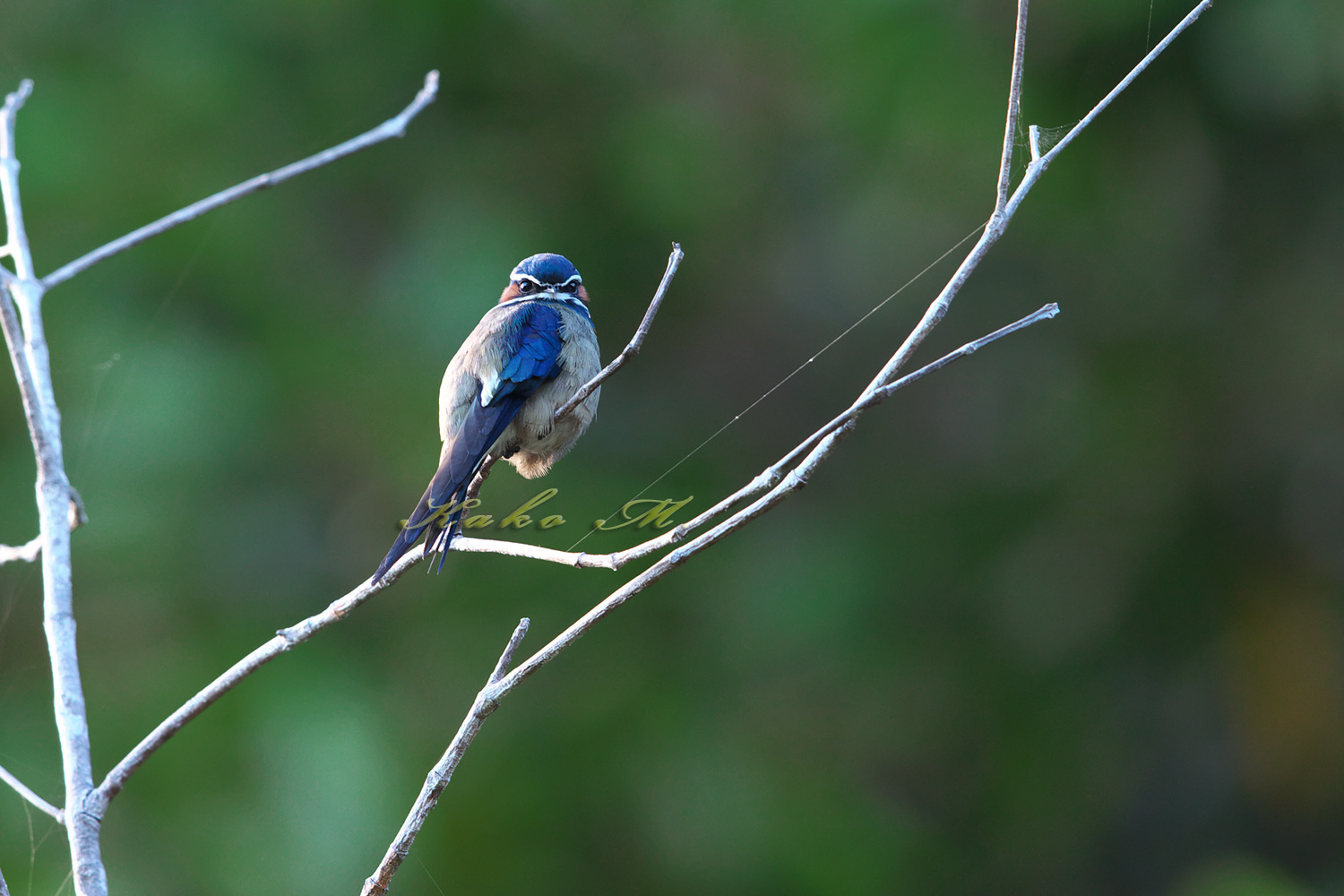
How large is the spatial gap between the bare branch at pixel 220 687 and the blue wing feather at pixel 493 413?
0.31ft

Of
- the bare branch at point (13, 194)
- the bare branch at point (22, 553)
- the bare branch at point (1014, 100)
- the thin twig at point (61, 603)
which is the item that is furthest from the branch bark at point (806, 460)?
the bare branch at point (13, 194)

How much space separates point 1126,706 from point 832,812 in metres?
2.40

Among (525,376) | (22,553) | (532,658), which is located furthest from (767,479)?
(22,553)

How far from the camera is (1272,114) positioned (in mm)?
6996

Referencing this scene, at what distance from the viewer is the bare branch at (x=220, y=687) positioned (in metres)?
1.55

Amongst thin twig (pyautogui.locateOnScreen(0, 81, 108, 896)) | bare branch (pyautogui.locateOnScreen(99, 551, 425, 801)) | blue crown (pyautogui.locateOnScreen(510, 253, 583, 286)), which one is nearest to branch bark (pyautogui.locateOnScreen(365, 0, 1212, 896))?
bare branch (pyautogui.locateOnScreen(99, 551, 425, 801))

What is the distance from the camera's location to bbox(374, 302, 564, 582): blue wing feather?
213 cm

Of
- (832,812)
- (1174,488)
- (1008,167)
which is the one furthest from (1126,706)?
(1008,167)

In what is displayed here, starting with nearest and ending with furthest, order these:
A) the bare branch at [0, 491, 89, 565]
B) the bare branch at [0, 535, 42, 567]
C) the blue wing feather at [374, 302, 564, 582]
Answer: the bare branch at [0, 491, 89, 565]
the bare branch at [0, 535, 42, 567]
the blue wing feather at [374, 302, 564, 582]

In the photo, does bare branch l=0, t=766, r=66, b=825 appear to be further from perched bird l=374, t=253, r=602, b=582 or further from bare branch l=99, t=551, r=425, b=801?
perched bird l=374, t=253, r=602, b=582

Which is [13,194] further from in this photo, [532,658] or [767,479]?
[767,479]

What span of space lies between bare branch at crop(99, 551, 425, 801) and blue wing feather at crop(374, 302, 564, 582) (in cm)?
10

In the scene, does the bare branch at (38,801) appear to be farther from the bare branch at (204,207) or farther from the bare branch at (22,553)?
the bare branch at (204,207)

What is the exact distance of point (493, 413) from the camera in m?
2.57
